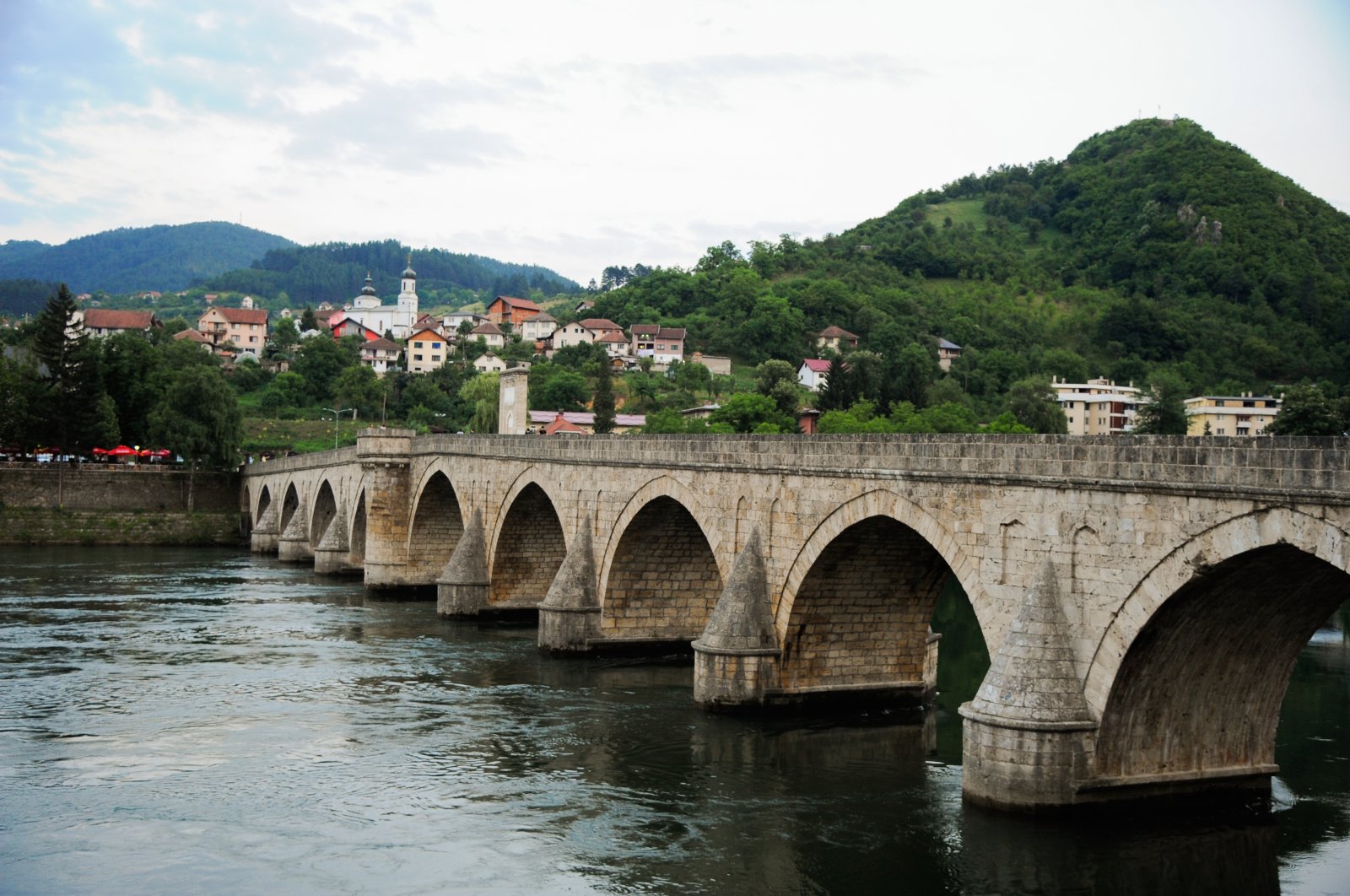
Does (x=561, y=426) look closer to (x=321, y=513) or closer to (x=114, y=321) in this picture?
(x=321, y=513)

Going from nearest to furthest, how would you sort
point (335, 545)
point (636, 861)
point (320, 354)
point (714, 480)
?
point (636, 861) < point (714, 480) < point (335, 545) < point (320, 354)

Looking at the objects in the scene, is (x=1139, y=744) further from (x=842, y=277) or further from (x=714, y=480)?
(x=842, y=277)

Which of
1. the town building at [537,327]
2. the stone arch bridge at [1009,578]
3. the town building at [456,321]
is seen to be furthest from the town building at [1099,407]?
the town building at [456,321]

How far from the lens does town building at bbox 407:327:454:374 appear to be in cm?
13338

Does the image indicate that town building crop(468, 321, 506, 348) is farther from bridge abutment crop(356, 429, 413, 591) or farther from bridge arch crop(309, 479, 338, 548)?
bridge abutment crop(356, 429, 413, 591)

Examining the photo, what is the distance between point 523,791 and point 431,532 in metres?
27.5

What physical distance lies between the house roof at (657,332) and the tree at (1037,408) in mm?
39520

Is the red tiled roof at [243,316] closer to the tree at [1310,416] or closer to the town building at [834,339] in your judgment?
the town building at [834,339]

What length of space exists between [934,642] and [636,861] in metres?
11.2

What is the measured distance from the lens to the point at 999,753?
15.7 metres

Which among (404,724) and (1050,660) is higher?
(1050,660)

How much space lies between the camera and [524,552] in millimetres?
37438

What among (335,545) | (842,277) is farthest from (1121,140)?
(335,545)

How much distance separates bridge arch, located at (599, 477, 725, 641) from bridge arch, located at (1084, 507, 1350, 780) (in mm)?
13281
